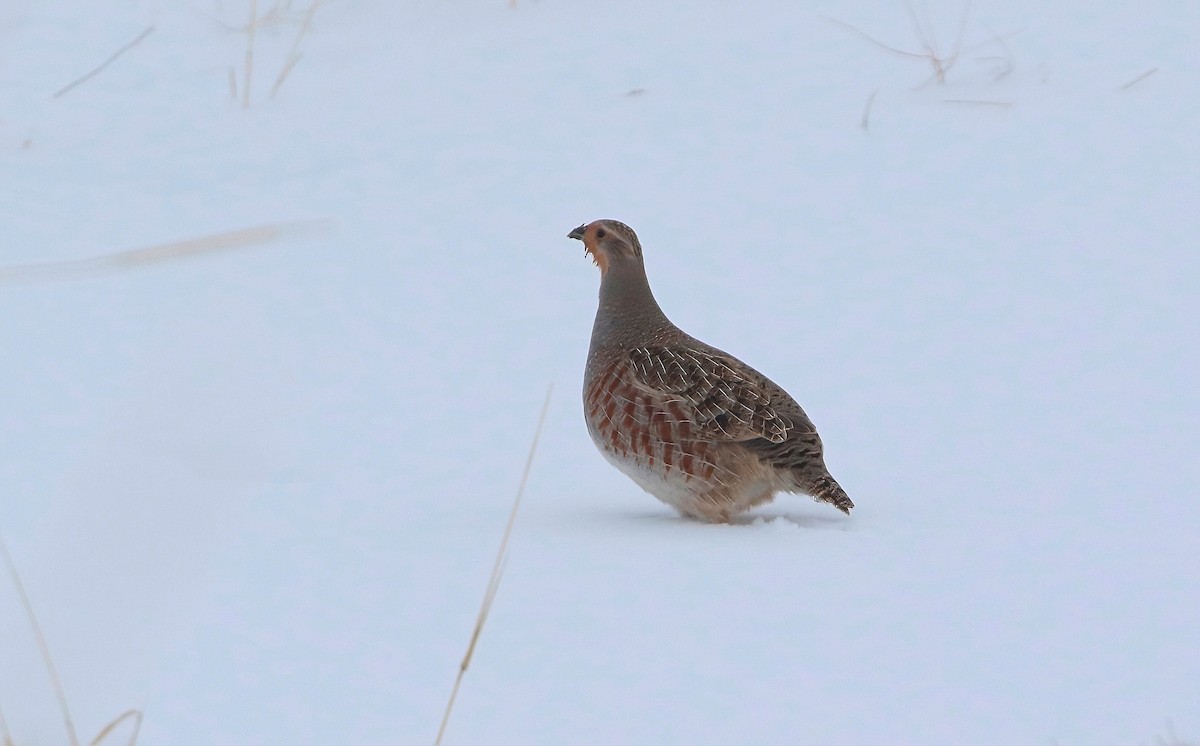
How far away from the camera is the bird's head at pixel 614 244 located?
4078 mm

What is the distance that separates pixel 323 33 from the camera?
301 inches

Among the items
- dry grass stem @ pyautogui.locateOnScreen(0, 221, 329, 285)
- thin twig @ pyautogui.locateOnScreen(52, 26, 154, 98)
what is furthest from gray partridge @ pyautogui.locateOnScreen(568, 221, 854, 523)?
thin twig @ pyautogui.locateOnScreen(52, 26, 154, 98)

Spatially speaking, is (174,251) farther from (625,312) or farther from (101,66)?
(101,66)

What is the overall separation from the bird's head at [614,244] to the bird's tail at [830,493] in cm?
98

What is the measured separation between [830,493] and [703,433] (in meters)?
0.38

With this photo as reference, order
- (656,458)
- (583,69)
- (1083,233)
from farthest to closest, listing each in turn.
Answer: (583,69), (1083,233), (656,458)

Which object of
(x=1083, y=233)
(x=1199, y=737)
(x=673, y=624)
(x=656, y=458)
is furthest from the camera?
(x=1083, y=233)

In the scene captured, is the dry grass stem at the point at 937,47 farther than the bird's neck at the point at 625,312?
Yes

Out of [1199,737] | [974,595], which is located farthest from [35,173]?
[1199,737]

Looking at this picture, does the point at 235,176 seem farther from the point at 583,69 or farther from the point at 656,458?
the point at 656,458

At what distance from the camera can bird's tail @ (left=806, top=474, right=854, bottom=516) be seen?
3.44m

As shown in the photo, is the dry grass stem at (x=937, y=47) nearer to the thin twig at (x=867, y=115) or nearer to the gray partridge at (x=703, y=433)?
the thin twig at (x=867, y=115)

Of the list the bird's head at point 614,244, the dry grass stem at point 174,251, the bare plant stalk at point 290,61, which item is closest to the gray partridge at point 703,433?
the bird's head at point 614,244

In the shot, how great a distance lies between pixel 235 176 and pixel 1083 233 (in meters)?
3.78
